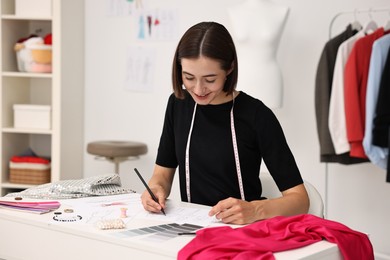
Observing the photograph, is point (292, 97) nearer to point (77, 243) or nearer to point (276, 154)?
point (276, 154)

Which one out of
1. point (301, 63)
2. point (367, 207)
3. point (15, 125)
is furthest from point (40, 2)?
point (367, 207)

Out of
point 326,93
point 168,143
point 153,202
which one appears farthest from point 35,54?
point 153,202

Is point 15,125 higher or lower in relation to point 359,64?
lower

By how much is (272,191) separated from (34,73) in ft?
9.31

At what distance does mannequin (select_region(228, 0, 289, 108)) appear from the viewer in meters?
3.97

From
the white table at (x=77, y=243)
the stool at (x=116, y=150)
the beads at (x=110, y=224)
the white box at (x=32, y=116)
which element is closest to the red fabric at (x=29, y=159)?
the white box at (x=32, y=116)

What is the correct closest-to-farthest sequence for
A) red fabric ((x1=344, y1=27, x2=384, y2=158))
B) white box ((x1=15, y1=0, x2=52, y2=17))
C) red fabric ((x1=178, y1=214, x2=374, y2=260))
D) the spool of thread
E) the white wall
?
red fabric ((x1=178, y1=214, x2=374, y2=260)), the spool of thread, red fabric ((x1=344, y1=27, x2=384, y2=158)), the white wall, white box ((x1=15, y1=0, x2=52, y2=17))

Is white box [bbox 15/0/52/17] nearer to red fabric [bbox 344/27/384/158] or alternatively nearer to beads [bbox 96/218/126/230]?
red fabric [bbox 344/27/384/158]

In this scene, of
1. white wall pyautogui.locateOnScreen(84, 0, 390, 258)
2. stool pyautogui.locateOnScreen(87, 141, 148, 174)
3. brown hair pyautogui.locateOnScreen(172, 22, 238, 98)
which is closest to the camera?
brown hair pyautogui.locateOnScreen(172, 22, 238, 98)

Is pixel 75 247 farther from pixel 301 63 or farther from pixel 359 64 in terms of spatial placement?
pixel 301 63

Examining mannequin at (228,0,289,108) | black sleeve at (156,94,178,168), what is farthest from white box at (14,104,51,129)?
black sleeve at (156,94,178,168)

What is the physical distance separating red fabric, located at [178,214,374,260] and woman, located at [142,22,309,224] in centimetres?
22

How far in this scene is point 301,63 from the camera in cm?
443

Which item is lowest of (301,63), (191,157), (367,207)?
(367,207)
